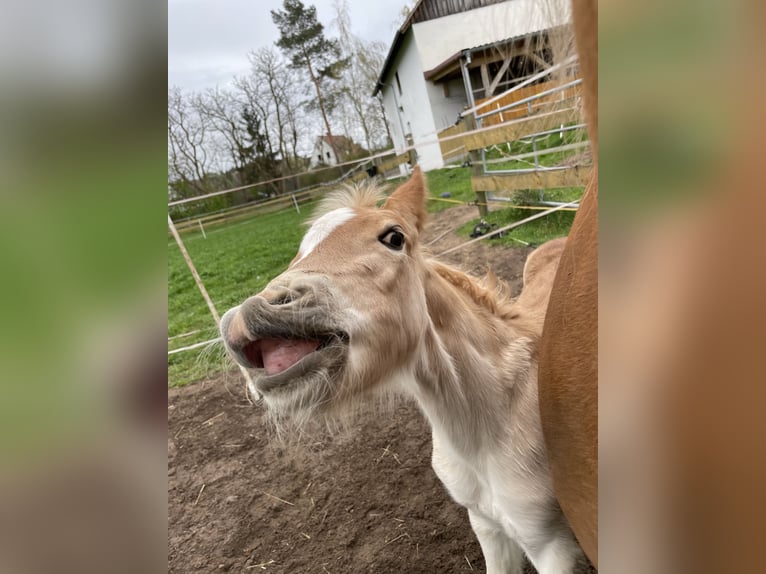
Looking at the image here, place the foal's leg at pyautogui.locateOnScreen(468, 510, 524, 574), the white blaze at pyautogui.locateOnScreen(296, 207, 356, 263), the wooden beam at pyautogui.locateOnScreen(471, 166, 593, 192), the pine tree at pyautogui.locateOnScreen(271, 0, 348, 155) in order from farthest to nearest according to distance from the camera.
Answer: the pine tree at pyautogui.locateOnScreen(271, 0, 348, 155), the wooden beam at pyautogui.locateOnScreen(471, 166, 593, 192), the foal's leg at pyautogui.locateOnScreen(468, 510, 524, 574), the white blaze at pyautogui.locateOnScreen(296, 207, 356, 263)

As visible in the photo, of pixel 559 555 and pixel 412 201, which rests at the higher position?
pixel 412 201

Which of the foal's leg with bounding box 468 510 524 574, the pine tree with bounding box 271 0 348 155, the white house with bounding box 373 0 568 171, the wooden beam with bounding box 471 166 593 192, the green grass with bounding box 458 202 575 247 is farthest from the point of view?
the white house with bounding box 373 0 568 171

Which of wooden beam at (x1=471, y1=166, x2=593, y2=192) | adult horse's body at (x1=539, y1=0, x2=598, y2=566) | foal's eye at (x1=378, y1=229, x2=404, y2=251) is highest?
foal's eye at (x1=378, y1=229, x2=404, y2=251)

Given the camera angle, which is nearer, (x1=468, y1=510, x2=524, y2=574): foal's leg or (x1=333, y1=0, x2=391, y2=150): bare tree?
(x1=468, y1=510, x2=524, y2=574): foal's leg

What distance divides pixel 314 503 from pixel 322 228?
6.86ft

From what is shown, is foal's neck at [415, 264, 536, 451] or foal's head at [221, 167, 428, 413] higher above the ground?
foal's head at [221, 167, 428, 413]

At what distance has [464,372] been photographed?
1.66m

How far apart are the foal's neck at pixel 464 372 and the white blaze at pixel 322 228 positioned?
417mm

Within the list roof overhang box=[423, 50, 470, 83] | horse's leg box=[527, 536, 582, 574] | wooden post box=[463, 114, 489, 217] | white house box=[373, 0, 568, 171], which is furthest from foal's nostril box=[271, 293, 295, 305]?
roof overhang box=[423, 50, 470, 83]

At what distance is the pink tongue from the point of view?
1.14 meters

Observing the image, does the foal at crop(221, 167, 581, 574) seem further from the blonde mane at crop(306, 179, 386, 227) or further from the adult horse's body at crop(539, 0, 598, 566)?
the adult horse's body at crop(539, 0, 598, 566)

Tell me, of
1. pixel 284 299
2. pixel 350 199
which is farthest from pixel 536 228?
pixel 284 299

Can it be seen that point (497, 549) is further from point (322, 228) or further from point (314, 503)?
point (322, 228)

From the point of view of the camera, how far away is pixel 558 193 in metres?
6.76
